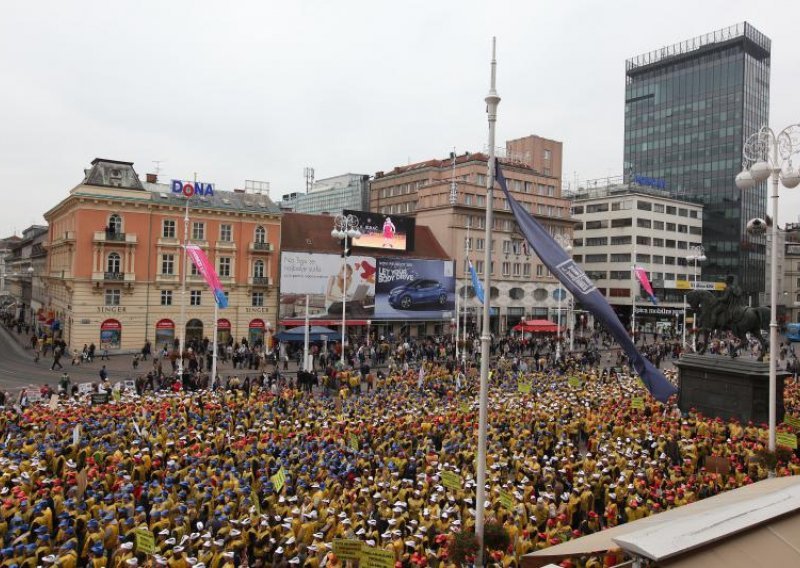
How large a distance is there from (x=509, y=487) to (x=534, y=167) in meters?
62.9

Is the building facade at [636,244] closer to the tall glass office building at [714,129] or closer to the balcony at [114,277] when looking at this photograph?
the tall glass office building at [714,129]

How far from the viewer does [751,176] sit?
1501 centimetres

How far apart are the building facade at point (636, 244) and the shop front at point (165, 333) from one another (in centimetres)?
5467

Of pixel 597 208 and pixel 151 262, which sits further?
pixel 597 208

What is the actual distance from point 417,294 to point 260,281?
1424 cm

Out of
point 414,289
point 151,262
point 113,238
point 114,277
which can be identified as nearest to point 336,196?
point 414,289

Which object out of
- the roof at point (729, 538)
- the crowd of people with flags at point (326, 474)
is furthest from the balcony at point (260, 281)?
the roof at point (729, 538)

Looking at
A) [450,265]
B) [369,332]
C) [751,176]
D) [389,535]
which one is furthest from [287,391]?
[450,265]

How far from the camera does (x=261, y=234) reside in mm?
50531

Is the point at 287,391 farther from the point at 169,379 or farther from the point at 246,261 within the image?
the point at 246,261

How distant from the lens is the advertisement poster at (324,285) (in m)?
49.1

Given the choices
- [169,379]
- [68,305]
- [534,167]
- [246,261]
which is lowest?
[169,379]

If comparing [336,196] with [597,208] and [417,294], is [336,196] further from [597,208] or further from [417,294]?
[417,294]

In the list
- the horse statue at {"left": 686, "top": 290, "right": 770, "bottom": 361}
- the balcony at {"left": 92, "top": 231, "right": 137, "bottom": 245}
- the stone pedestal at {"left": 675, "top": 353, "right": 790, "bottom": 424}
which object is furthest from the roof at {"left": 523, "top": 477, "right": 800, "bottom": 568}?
the balcony at {"left": 92, "top": 231, "right": 137, "bottom": 245}
